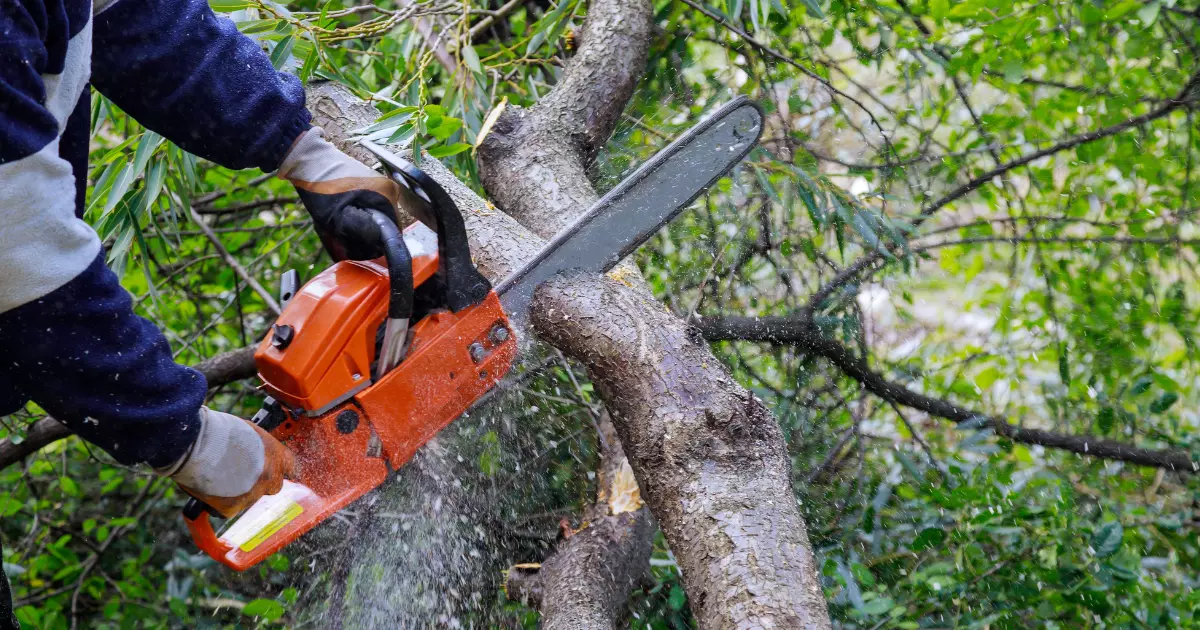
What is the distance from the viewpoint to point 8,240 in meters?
1.25

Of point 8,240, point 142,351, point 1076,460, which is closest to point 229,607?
point 142,351

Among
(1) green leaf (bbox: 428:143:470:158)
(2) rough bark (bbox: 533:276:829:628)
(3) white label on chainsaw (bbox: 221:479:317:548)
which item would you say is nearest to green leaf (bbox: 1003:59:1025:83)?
(2) rough bark (bbox: 533:276:829:628)

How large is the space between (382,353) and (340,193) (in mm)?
344

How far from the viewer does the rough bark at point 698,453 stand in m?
1.42

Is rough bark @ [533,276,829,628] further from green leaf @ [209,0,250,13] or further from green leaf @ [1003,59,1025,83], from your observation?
green leaf @ [1003,59,1025,83]

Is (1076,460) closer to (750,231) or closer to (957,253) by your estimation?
(957,253)

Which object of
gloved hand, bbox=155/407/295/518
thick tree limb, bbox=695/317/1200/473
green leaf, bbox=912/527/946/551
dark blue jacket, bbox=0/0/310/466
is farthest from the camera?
thick tree limb, bbox=695/317/1200/473

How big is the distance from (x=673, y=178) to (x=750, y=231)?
35.4 inches

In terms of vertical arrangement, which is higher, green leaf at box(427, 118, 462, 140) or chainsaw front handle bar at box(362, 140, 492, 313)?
green leaf at box(427, 118, 462, 140)

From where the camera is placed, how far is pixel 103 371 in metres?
1.40

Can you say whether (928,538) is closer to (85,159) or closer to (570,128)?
(570,128)

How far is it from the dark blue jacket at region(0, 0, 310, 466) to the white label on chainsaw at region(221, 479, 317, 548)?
27 cm

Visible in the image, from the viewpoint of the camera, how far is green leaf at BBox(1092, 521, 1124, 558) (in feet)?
7.13

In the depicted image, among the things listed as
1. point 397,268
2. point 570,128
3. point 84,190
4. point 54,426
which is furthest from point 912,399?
point 54,426
